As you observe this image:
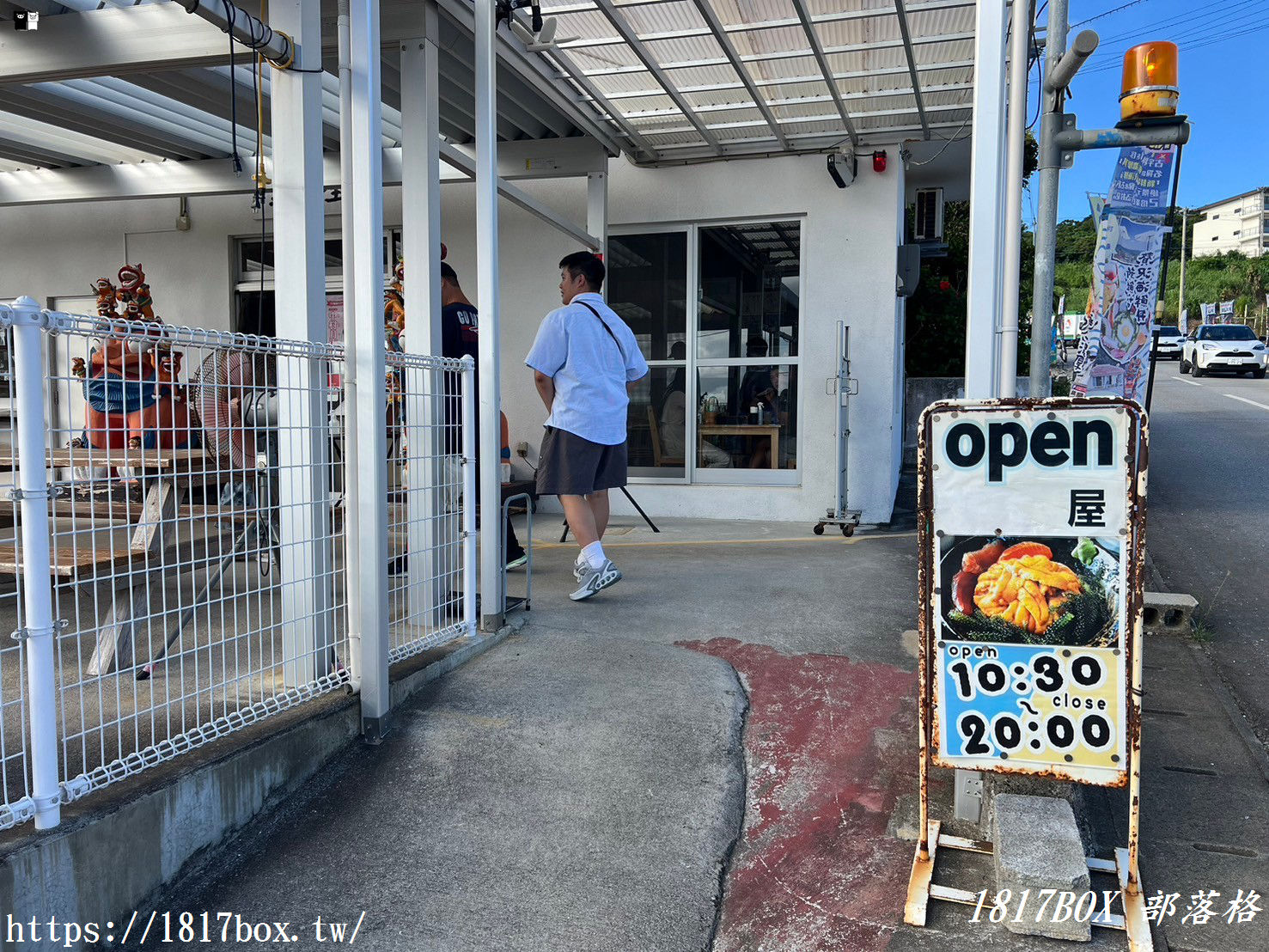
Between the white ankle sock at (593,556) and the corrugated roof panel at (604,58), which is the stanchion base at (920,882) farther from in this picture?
the corrugated roof panel at (604,58)

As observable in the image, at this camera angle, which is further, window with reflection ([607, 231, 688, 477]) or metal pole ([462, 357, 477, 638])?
window with reflection ([607, 231, 688, 477])

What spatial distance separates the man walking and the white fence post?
2583 millimetres

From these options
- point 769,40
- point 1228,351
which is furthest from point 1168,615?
point 1228,351

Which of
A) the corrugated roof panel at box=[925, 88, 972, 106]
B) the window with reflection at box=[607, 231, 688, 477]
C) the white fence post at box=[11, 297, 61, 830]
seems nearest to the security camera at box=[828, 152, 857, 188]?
the corrugated roof panel at box=[925, 88, 972, 106]

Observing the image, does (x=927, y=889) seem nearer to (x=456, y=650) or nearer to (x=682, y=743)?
(x=682, y=743)

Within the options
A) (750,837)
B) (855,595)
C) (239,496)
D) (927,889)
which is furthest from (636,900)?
(855,595)

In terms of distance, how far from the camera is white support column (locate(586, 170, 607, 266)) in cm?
726

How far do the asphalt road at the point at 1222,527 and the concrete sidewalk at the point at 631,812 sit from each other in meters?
1.69

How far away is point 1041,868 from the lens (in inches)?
87.9

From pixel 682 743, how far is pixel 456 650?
1043mm

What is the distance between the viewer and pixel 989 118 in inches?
105

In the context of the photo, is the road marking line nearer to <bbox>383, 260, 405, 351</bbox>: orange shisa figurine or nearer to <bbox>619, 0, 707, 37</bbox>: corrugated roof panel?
<bbox>619, 0, 707, 37</bbox>: corrugated roof panel

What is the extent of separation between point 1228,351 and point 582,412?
85.3 ft

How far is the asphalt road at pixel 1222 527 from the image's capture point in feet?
15.0
